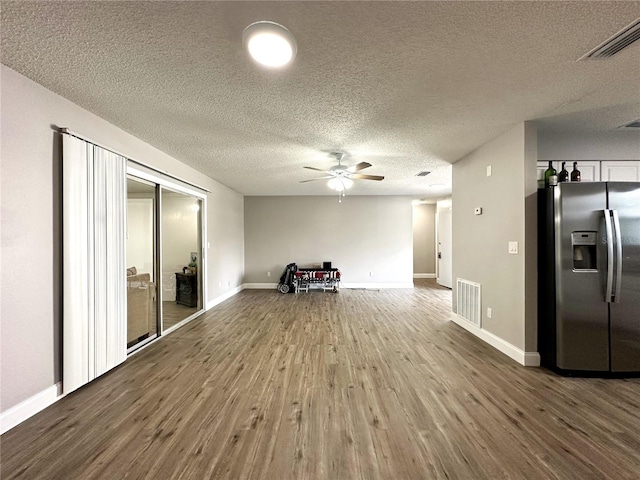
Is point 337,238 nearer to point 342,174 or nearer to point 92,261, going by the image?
point 342,174

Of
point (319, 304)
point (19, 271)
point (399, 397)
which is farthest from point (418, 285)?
point (19, 271)

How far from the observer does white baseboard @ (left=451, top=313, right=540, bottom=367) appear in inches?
112

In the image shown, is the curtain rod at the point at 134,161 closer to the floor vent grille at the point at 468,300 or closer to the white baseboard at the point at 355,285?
the white baseboard at the point at 355,285

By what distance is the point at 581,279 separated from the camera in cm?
262

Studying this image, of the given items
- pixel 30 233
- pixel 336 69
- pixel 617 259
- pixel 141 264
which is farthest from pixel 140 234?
pixel 617 259

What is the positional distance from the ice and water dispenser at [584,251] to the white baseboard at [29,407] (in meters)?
4.88

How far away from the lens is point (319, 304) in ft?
18.9

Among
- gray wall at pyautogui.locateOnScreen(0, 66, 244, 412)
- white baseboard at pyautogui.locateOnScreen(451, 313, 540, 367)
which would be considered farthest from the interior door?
gray wall at pyautogui.locateOnScreen(0, 66, 244, 412)

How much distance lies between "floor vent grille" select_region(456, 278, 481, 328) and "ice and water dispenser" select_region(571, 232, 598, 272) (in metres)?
1.18

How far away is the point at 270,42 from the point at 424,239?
348 inches

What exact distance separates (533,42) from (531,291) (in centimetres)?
236

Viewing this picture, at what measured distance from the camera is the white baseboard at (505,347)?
285cm

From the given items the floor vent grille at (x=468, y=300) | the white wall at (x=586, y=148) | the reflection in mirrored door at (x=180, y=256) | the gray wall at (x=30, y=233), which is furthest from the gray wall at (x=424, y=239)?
the gray wall at (x=30, y=233)

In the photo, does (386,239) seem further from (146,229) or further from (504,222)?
(146,229)
